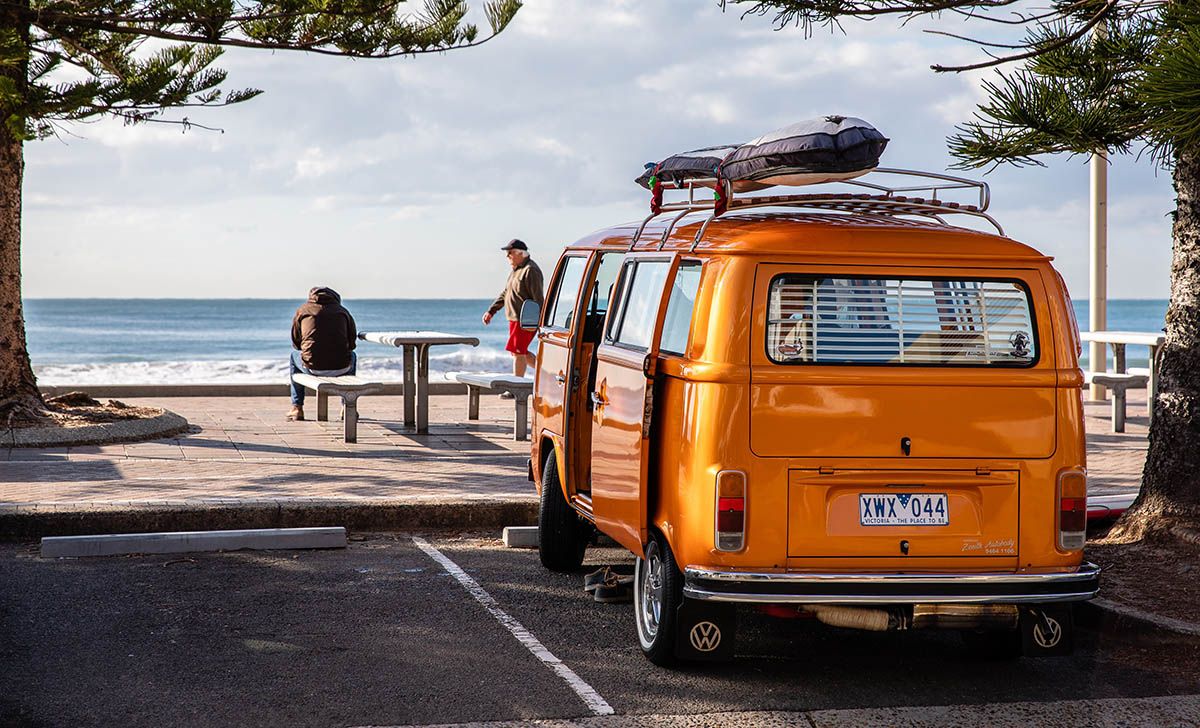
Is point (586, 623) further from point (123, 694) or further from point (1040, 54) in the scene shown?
point (1040, 54)

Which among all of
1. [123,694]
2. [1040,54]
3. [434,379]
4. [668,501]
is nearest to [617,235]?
[668,501]

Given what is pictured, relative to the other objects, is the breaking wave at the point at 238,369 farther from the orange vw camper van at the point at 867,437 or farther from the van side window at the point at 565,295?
the orange vw camper van at the point at 867,437

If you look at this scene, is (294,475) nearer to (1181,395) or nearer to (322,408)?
(322,408)

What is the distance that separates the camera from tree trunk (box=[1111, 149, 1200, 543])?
23.8 ft

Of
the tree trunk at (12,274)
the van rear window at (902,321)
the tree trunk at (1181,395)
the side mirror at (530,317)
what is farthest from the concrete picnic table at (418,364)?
the van rear window at (902,321)

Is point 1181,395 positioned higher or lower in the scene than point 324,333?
lower

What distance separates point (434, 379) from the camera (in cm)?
1652

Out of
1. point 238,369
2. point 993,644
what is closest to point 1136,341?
point 993,644

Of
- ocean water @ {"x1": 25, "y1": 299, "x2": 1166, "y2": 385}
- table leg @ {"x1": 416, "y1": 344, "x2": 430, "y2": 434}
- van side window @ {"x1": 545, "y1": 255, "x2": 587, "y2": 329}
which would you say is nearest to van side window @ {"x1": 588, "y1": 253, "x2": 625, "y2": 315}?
van side window @ {"x1": 545, "y1": 255, "x2": 587, "y2": 329}

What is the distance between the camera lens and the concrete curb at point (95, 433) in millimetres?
12133

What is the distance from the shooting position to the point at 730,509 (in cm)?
521

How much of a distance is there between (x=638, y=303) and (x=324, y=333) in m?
8.08

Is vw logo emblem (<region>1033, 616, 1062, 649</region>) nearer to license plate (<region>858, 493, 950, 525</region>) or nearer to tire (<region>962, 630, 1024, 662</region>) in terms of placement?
tire (<region>962, 630, 1024, 662</region>)

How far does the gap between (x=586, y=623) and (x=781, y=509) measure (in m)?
1.63
